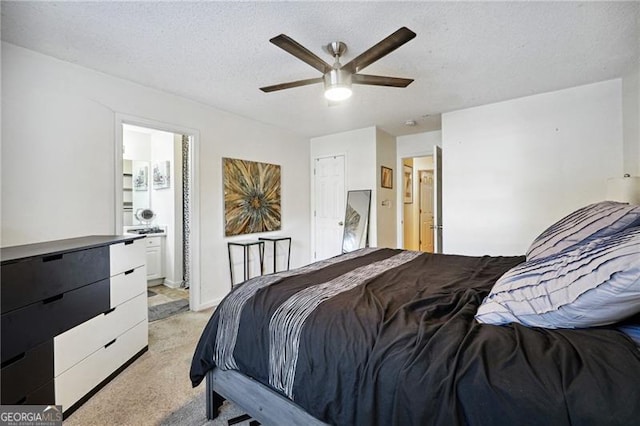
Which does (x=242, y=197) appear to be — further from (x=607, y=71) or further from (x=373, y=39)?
(x=607, y=71)

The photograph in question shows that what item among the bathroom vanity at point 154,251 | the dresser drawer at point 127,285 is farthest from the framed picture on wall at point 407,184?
the dresser drawer at point 127,285

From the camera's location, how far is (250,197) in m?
4.03

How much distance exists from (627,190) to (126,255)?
3.92m

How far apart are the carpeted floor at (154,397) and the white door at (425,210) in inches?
202

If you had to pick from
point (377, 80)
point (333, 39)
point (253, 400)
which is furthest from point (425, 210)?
point (253, 400)

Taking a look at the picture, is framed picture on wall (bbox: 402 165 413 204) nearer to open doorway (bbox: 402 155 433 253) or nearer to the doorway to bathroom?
open doorway (bbox: 402 155 433 253)

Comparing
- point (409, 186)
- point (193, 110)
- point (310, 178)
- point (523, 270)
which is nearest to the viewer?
point (523, 270)

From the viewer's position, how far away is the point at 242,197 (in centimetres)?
392

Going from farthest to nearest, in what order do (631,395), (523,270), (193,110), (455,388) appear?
(193,110) → (523,270) → (455,388) → (631,395)

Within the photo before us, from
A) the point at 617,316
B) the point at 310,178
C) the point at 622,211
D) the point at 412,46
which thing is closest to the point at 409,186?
the point at 310,178

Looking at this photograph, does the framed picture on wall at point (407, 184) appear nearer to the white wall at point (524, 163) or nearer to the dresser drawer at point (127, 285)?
the white wall at point (524, 163)

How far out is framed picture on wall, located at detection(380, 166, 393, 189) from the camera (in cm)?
467

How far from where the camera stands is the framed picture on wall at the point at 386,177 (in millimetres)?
4672

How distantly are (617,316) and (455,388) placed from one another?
0.57 metres
